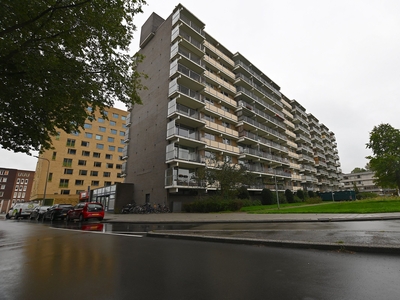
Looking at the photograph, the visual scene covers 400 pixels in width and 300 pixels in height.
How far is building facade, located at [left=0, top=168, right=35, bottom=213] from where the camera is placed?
9432cm

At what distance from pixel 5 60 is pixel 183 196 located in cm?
2004

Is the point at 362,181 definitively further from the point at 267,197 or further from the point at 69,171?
the point at 69,171

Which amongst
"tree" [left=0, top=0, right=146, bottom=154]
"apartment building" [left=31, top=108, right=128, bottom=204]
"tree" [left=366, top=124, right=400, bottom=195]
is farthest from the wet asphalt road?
"apartment building" [left=31, top=108, right=128, bottom=204]

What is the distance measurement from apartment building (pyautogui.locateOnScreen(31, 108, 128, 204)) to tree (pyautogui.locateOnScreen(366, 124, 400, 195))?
1897 inches

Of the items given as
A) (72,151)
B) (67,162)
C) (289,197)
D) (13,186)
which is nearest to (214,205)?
(289,197)

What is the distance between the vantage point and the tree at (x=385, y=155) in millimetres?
33812

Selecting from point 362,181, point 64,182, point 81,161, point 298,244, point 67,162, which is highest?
point 81,161

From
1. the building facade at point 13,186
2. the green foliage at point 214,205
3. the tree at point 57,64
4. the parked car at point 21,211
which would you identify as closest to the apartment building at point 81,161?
the parked car at point 21,211

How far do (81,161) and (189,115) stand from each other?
4269cm

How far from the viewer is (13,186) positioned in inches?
3863

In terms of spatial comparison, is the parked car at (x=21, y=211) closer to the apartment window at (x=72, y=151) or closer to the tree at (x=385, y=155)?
the apartment window at (x=72, y=151)

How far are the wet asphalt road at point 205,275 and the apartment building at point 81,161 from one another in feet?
151

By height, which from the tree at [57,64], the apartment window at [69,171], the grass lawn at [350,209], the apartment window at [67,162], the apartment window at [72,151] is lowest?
the grass lawn at [350,209]

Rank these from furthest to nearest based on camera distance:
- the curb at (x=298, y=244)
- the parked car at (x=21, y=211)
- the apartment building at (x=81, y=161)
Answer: the apartment building at (x=81, y=161) → the parked car at (x=21, y=211) → the curb at (x=298, y=244)
